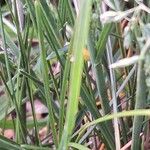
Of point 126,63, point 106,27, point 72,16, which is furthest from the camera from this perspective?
point 72,16

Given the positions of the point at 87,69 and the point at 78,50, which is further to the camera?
the point at 87,69

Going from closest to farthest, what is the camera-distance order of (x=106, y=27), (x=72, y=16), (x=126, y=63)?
(x=126, y=63) → (x=106, y=27) → (x=72, y=16)

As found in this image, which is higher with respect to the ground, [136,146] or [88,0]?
[88,0]

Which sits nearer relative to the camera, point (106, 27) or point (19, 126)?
point (106, 27)

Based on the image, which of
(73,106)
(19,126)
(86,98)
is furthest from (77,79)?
(19,126)

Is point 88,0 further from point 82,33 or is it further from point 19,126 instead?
point 19,126

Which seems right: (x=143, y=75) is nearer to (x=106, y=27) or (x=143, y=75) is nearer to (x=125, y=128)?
(x=106, y=27)

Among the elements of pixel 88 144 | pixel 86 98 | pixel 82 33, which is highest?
pixel 82 33

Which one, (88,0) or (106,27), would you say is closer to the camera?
(88,0)

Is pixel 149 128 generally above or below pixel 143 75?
below
